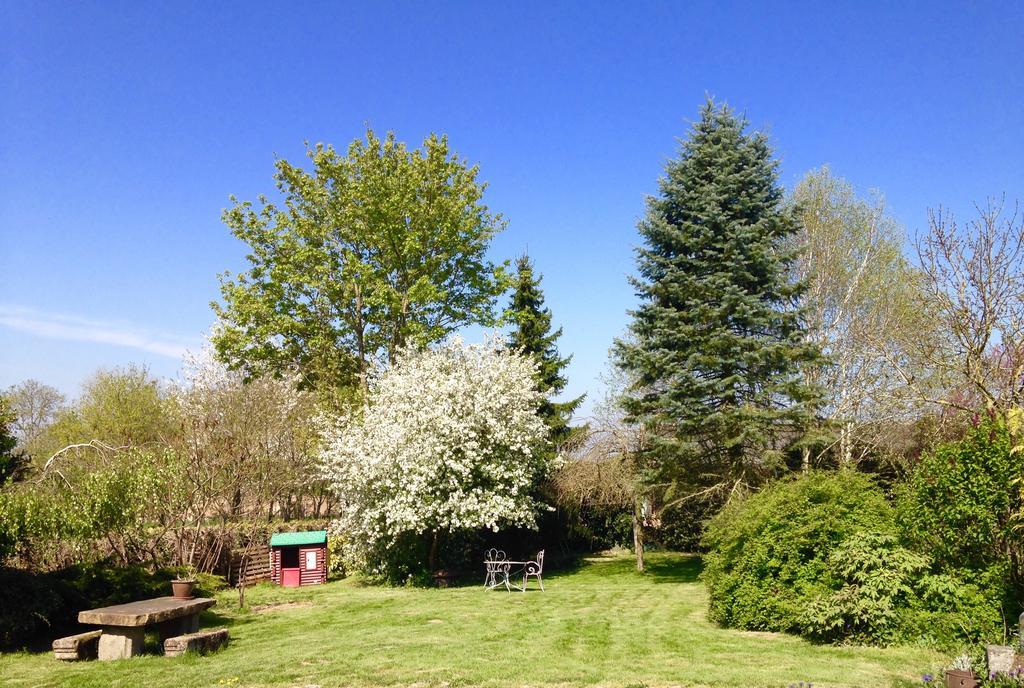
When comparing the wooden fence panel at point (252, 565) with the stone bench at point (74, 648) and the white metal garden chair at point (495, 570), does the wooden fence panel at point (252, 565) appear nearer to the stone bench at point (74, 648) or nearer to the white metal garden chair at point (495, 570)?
the white metal garden chair at point (495, 570)

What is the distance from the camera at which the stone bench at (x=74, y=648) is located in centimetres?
951

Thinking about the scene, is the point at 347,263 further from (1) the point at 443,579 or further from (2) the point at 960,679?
(2) the point at 960,679

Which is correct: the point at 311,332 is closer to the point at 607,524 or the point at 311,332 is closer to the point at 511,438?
the point at 511,438

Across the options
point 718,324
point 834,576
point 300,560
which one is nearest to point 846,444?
point 718,324

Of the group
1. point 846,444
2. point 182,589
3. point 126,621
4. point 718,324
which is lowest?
point 126,621

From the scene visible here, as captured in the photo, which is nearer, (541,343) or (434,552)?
(434,552)

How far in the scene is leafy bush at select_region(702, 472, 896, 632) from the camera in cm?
1055

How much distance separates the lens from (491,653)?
9.45m

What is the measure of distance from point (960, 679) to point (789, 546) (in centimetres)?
427

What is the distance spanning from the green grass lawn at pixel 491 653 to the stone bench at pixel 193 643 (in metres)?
0.20

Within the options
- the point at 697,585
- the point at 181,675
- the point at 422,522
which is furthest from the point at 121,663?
the point at 697,585

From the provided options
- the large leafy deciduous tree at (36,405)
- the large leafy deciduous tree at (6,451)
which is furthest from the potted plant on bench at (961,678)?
the large leafy deciduous tree at (36,405)

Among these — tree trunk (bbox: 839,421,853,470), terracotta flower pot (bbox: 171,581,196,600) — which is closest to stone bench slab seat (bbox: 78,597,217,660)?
terracotta flower pot (bbox: 171,581,196,600)

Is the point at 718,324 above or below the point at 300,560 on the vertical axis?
above
